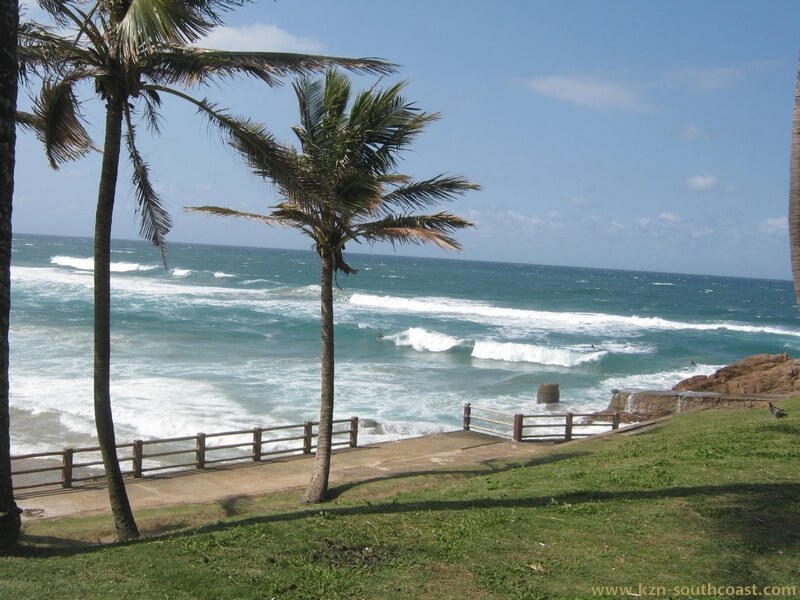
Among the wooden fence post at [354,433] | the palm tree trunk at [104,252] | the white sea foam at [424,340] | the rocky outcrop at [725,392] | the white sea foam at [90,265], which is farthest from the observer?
the white sea foam at [90,265]

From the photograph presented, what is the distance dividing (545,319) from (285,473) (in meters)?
51.3

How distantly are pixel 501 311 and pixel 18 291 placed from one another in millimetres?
40240

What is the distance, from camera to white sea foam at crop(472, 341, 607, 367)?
39.6m

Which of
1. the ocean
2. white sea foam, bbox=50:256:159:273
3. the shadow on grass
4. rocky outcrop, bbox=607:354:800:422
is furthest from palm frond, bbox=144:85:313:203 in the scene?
white sea foam, bbox=50:256:159:273

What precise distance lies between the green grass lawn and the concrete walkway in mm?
2219

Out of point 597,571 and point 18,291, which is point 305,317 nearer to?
point 18,291

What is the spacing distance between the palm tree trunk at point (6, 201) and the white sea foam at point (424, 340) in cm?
3485

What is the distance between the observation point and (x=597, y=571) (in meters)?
5.96

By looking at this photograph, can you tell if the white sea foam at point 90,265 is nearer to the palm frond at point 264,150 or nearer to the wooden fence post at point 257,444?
the wooden fence post at point 257,444

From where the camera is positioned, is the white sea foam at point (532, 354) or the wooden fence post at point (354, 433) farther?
the white sea foam at point (532, 354)

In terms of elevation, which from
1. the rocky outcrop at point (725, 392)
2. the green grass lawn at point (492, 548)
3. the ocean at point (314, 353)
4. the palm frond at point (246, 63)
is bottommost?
the ocean at point (314, 353)

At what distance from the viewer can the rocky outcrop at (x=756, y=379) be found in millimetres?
22297

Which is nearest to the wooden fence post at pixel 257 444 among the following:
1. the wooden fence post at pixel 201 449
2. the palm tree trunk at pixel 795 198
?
the wooden fence post at pixel 201 449

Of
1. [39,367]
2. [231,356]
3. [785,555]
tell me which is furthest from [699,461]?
[231,356]
